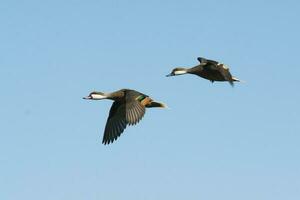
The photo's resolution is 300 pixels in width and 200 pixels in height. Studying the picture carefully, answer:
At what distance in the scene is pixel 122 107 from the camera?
37281mm

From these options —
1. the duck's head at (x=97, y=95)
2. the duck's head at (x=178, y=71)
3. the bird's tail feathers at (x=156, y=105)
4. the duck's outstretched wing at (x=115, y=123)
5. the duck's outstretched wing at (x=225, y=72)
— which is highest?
the duck's head at (x=178, y=71)

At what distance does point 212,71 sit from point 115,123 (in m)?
3.74

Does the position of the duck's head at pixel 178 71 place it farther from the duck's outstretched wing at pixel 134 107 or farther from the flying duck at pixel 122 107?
the duck's outstretched wing at pixel 134 107

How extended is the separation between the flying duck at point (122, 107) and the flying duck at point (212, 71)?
1757 millimetres

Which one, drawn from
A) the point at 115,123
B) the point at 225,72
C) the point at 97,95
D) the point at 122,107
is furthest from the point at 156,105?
the point at 225,72

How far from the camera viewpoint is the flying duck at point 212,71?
123 feet

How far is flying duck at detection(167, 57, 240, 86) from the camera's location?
37.6 m

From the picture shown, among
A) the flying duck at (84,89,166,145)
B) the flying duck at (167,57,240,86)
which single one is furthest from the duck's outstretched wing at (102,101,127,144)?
the flying duck at (167,57,240,86)

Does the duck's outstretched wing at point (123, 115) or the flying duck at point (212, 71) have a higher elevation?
the flying duck at point (212, 71)

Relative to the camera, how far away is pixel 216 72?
125ft

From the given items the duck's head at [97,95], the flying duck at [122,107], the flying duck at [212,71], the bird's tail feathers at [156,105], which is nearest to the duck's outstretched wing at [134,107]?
the flying duck at [122,107]

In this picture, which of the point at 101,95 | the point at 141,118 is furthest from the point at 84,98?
the point at 141,118

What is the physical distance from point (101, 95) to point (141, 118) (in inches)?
125

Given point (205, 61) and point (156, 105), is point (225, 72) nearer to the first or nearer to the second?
point (205, 61)
